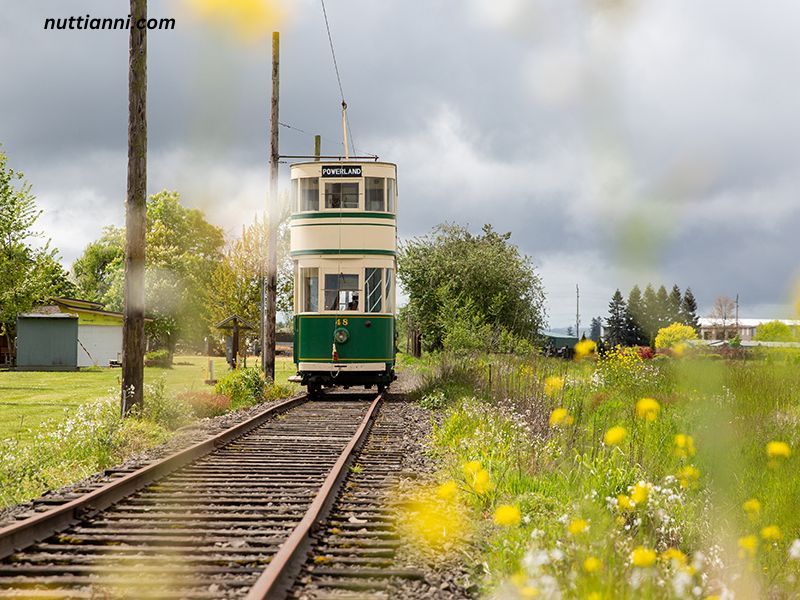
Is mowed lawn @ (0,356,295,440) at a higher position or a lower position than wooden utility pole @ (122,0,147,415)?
lower

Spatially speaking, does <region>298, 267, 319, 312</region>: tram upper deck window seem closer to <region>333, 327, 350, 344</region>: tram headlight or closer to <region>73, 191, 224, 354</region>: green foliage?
<region>333, 327, 350, 344</region>: tram headlight

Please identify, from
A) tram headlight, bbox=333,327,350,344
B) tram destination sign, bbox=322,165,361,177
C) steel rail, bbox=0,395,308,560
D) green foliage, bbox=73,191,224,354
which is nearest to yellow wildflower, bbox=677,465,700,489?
steel rail, bbox=0,395,308,560

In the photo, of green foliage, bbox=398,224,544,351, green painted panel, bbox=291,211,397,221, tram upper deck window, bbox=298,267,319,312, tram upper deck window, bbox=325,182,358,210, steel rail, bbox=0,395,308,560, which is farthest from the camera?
green foliage, bbox=398,224,544,351

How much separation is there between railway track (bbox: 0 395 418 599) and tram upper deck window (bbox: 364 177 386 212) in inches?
327

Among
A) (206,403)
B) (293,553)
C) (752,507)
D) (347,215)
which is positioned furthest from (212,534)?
(347,215)

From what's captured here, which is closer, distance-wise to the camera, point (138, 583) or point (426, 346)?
point (138, 583)

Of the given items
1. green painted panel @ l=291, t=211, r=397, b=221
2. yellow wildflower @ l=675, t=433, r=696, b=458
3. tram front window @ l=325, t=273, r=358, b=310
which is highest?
green painted panel @ l=291, t=211, r=397, b=221

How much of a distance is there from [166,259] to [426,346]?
25.9 meters

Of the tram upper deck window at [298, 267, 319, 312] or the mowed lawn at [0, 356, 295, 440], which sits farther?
the tram upper deck window at [298, 267, 319, 312]

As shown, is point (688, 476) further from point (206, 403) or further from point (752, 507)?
point (206, 403)

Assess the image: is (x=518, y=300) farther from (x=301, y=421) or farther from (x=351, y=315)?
(x=301, y=421)

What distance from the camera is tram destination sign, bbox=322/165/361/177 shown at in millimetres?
17797

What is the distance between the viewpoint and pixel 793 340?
34.9ft

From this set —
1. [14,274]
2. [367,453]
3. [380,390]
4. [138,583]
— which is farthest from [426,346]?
[138,583]
